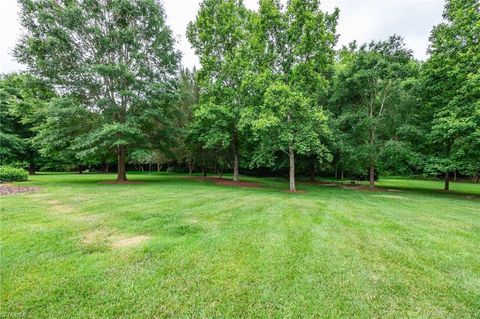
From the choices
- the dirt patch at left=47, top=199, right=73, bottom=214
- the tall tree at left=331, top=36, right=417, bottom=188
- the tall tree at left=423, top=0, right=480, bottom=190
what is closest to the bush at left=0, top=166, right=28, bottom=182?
the dirt patch at left=47, top=199, right=73, bottom=214

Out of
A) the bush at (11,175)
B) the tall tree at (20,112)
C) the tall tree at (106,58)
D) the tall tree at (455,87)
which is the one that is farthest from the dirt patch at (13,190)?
the tall tree at (455,87)

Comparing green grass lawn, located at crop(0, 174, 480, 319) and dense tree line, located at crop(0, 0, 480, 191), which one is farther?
dense tree line, located at crop(0, 0, 480, 191)

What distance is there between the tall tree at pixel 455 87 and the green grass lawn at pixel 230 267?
10.5 m

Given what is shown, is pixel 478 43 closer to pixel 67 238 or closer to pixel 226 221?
pixel 226 221

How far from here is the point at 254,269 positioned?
134 inches

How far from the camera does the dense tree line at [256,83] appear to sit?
13703mm

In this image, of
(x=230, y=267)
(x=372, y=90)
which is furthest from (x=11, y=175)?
(x=372, y=90)

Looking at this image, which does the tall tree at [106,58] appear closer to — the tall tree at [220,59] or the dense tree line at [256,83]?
the dense tree line at [256,83]

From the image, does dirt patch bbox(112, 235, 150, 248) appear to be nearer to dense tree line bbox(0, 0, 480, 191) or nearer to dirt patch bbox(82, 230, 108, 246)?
dirt patch bbox(82, 230, 108, 246)

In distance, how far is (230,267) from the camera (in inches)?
136

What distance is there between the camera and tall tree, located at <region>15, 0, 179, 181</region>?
13984 mm

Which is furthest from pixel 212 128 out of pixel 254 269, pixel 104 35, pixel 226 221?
pixel 254 269

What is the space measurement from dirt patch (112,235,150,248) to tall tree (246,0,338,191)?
9.29 meters

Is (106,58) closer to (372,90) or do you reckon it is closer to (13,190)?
(13,190)
